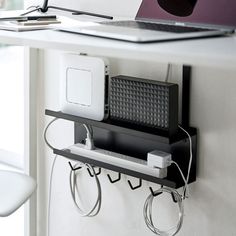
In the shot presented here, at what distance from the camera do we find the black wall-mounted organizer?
5.02ft

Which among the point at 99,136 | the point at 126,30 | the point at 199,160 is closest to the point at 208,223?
the point at 199,160

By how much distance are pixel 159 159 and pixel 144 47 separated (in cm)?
56

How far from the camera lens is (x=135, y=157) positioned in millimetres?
1683

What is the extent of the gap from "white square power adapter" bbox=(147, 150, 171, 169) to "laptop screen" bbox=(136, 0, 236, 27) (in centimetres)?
38

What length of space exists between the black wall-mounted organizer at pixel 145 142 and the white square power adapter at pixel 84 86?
0.12 ft

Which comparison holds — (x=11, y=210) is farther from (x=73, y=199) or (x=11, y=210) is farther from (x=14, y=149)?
(x=14, y=149)

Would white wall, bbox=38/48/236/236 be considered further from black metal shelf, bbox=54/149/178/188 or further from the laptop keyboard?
the laptop keyboard

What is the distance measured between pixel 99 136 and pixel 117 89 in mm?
219

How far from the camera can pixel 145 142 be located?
1.66 metres

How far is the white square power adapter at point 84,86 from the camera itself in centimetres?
167

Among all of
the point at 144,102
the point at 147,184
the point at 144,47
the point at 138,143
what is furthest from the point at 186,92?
the point at 144,47

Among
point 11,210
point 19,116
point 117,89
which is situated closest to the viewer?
point 11,210

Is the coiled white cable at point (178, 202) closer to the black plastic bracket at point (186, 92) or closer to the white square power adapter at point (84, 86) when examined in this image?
the black plastic bracket at point (186, 92)

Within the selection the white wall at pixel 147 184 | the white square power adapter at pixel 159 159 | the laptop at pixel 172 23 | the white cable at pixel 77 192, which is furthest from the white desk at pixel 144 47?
the white cable at pixel 77 192
